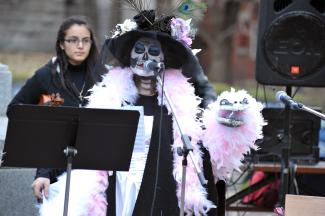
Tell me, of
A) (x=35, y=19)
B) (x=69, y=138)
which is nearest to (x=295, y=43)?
(x=69, y=138)

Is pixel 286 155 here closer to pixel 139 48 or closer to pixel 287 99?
pixel 287 99

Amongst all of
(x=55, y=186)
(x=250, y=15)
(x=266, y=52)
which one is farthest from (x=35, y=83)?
(x=250, y=15)

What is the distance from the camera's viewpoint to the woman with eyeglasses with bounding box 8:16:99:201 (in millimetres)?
6508

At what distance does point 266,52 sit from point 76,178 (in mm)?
2253

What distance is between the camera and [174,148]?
17.7 ft

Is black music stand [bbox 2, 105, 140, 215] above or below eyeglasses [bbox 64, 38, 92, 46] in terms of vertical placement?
below

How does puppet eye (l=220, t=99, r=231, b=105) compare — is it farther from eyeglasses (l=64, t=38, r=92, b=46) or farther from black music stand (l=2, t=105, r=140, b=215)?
eyeglasses (l=64, t=38, r=92, b=46)

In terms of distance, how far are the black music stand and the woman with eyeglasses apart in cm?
161

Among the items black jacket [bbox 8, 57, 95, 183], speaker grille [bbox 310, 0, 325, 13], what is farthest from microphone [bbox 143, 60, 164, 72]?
speaker grille [bbox 310, 0, 325, 13]

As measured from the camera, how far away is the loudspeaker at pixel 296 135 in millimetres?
7254

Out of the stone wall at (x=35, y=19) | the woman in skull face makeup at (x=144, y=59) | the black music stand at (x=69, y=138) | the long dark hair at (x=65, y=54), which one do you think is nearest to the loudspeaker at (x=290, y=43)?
the long dark hair at (x=65, y=54)

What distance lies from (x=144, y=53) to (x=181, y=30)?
0.98ft

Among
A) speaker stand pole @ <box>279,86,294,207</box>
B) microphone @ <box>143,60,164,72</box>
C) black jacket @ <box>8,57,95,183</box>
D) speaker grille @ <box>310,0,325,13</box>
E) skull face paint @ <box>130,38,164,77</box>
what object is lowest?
speaker stand pole @ <box>279,86,294,207</box>

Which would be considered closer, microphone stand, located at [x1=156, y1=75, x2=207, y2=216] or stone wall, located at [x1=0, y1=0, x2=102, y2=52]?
microphone stand, located at [x1=156, y1=75, x2=207, y2=216]
